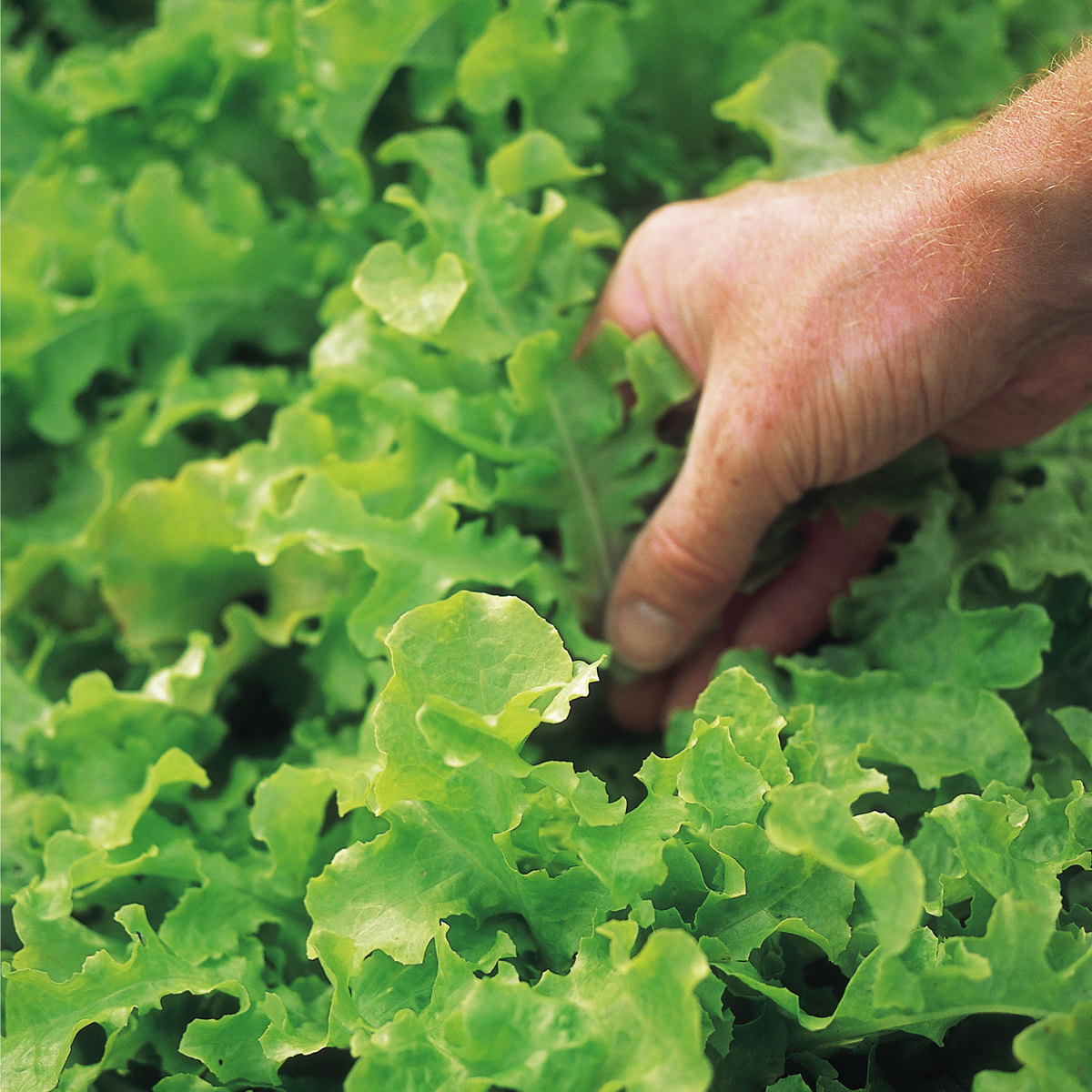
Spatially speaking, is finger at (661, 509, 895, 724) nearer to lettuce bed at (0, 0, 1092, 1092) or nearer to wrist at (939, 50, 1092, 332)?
lettuce bed at (0, 0, 1092, 1092)

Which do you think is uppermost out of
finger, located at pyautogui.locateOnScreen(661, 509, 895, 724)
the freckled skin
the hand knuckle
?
the freckled skin

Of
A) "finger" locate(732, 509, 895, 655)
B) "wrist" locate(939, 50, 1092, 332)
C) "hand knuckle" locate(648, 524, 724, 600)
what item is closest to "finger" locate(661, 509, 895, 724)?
"finger" locate(732, 509, 895, 655)

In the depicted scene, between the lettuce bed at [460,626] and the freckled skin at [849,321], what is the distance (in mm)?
81

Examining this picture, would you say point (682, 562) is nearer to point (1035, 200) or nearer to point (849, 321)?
point (849, 321)

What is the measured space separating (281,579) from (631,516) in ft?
1.50

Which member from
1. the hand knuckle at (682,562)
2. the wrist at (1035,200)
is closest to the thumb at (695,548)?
the hand knuckle at (682,562)

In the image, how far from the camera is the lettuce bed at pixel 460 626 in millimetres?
803

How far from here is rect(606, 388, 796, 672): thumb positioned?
1.15 metres

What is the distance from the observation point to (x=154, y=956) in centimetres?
95

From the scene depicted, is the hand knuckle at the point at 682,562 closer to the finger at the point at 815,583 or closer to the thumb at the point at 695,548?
the thumb at the point at 695,548

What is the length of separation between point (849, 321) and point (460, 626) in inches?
21.6

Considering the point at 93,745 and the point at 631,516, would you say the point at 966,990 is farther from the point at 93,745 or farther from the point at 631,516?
the point at 93,745

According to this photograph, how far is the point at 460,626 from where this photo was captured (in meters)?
0.81

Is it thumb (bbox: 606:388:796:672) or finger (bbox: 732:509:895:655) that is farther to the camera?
finger (bbox: 732:509:895:655)
